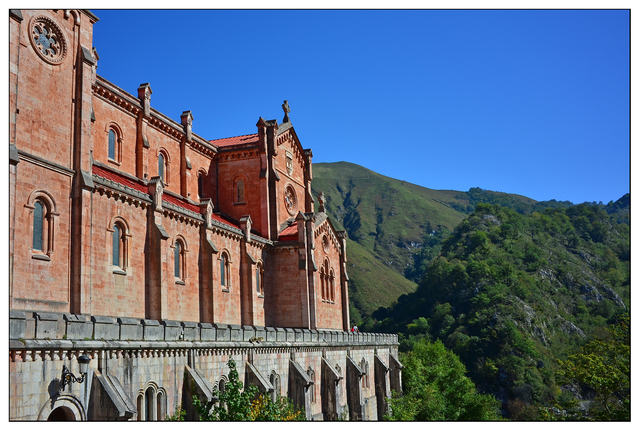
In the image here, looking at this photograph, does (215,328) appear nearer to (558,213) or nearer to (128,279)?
(128,279)

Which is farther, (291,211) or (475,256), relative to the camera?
(475,256)

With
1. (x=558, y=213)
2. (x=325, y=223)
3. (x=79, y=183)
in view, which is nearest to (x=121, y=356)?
(x=79, y=183)

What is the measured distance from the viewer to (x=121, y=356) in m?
21.3

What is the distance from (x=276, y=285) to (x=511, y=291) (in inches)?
3239

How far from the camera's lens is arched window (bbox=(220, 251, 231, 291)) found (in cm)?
4234

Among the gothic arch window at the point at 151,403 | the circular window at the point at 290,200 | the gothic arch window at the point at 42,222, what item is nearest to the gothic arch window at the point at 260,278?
the circular window at the point at 290,200

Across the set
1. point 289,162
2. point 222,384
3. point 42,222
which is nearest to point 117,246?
point 42,222

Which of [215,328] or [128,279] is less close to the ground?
[128,279]

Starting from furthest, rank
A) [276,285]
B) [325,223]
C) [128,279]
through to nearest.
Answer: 1. [325,223]
2. [276,285]
3. [128,279]

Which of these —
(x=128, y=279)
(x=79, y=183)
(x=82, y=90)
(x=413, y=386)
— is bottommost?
(x=413, y=386)

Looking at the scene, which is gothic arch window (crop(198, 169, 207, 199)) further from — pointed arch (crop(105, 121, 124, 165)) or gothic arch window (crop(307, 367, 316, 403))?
gothic arch window (crop(307, 367, 316, 403))

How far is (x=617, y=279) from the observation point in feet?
431

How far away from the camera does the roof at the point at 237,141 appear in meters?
52.3

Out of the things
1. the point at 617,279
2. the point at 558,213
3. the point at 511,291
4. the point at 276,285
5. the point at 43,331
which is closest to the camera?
the point at 43,331
